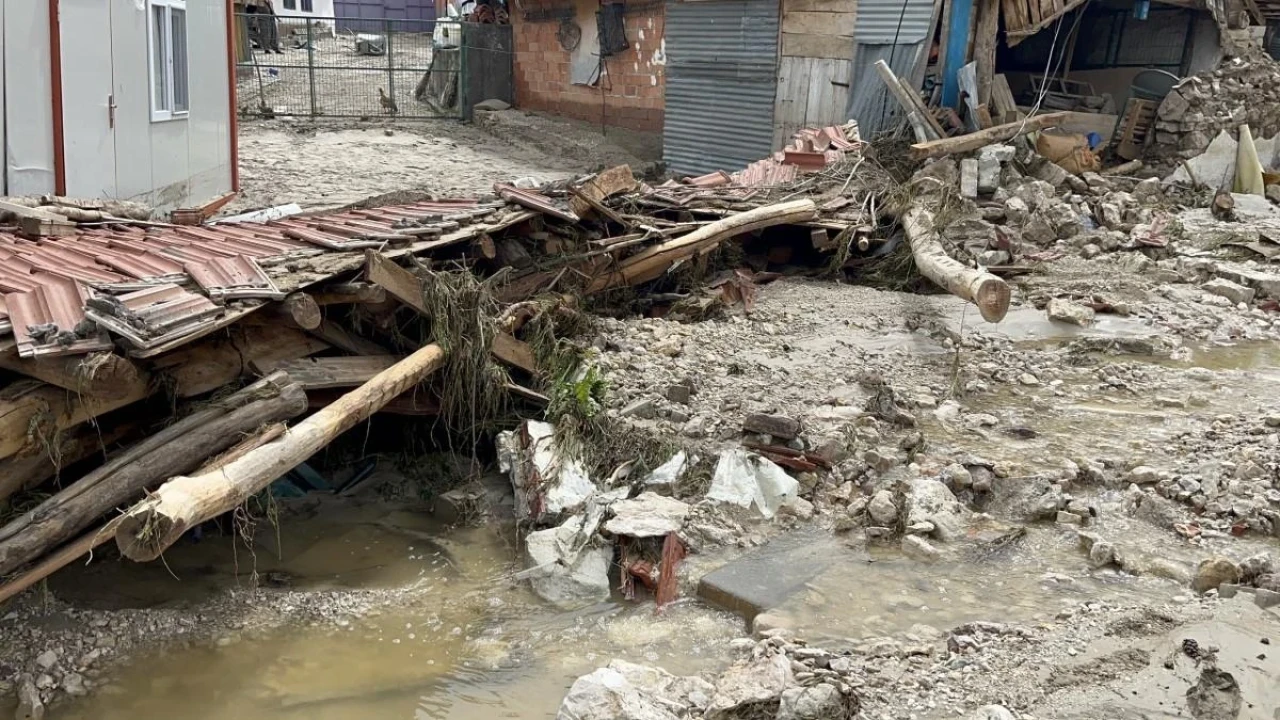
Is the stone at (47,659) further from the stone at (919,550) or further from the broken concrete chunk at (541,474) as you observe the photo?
the stone at (919,550)

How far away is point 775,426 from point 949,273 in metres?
2.59

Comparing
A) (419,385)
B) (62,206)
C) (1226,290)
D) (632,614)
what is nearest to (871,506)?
(632,614)

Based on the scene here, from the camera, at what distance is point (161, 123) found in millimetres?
10266

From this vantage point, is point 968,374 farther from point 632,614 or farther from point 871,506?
point 632,614

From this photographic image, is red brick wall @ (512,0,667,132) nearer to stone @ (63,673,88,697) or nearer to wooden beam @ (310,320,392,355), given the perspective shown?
wooden beam @ (310,320,392,355)

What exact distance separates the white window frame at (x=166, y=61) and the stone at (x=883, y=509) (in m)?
7.99

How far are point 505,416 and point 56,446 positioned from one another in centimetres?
273

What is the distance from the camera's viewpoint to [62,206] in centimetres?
740

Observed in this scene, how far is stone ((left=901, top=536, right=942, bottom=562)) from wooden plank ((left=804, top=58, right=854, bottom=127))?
9754 mm

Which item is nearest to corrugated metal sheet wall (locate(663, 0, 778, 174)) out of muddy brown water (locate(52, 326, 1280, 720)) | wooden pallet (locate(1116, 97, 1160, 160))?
wooden pallet (locate(1116, 97, 1160, 160))

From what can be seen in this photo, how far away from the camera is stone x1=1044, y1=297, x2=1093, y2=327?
786 centimetres

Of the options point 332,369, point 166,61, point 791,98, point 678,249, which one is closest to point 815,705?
point 332,369

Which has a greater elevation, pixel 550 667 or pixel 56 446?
pixel 56 446

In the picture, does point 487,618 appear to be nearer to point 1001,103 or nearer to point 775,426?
point 775,426
